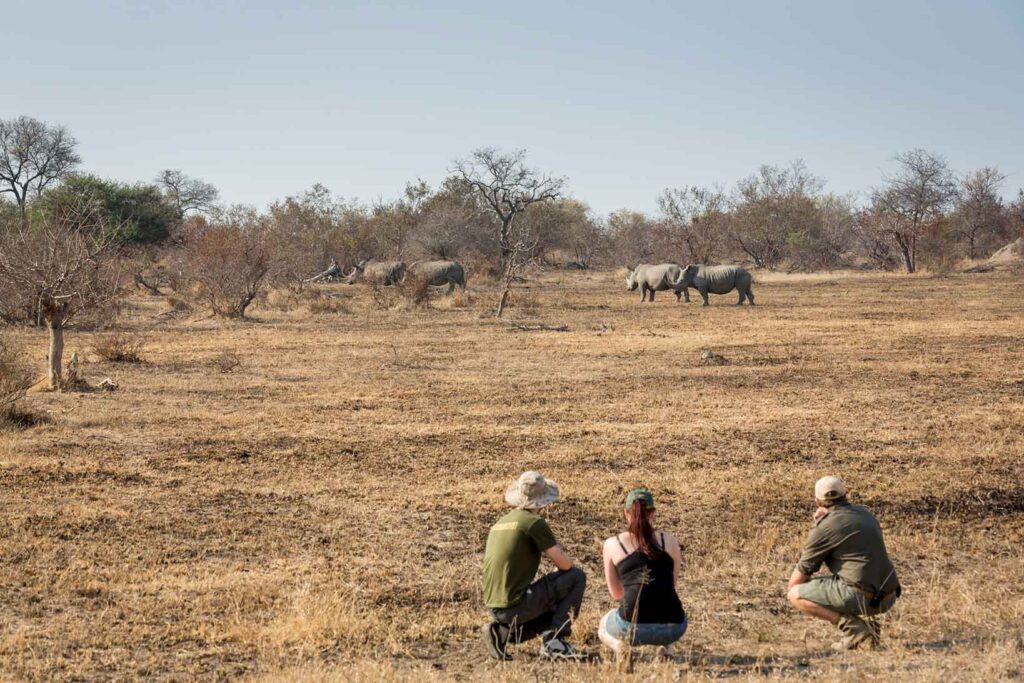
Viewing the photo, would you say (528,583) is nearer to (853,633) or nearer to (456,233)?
(853,633)

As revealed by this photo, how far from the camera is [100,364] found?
53.6 ft

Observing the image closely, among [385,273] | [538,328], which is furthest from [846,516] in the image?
[385,273]

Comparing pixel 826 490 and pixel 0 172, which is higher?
pixel 0 172

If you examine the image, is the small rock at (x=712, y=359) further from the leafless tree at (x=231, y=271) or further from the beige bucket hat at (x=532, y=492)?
the leafless tree at (x=231, y=271)

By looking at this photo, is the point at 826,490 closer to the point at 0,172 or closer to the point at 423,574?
the point at 423,574

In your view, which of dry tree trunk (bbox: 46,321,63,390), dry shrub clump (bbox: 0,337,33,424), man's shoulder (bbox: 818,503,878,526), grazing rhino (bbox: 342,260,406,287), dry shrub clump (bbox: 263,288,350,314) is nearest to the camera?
man's shoulder (bbox: 818,503,878,526)

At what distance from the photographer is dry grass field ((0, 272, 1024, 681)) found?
18.4ft

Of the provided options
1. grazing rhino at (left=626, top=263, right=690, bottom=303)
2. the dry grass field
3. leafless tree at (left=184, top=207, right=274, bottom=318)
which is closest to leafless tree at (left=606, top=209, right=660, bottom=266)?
grazing rhino at (left=626, top=263, right=690, bottom=303)

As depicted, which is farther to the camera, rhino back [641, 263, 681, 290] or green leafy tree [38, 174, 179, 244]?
green leafy tree [38, 174, 179, 244]

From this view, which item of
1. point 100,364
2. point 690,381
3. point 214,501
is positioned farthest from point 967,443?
point 100,364

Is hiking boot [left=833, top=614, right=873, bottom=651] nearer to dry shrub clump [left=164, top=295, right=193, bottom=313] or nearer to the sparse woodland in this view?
the sparse woodland

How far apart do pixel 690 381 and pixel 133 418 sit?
24.3 feet

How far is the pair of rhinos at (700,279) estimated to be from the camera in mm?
30328

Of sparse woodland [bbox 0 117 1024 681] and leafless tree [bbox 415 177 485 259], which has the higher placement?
leafless tree [bbox 415 177 485 259]
